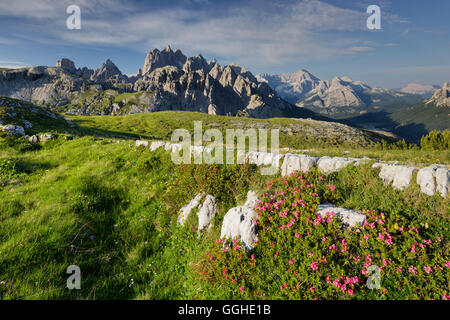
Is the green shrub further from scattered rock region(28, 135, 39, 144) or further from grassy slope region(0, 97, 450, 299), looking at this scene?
scattered rock region(28, 135, 39, 144)

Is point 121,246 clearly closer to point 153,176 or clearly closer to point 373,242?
point 153,176

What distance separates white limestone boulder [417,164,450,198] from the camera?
15.3 feet

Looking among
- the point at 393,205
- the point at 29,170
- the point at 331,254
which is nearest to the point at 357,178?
the point at 393,205

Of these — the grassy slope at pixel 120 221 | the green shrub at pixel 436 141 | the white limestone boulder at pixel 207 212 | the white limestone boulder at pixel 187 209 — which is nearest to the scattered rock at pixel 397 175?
the grassy slope at pixel 120 221

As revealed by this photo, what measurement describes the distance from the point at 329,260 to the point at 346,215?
122 centimetres

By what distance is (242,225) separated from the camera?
5289mm

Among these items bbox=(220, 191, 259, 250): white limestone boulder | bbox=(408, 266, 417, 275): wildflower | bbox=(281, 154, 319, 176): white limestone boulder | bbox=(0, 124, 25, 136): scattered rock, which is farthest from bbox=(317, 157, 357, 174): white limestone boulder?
bbox=(0, 124, 25, 136): scattered rock

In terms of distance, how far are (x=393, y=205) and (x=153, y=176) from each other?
8.58 metres

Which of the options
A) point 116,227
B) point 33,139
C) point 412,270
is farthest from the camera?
point 33,139

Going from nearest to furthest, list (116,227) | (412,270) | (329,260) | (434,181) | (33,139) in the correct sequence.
→ (412,270) < (329,260) < (434,181) < (116,227) < (33,139)

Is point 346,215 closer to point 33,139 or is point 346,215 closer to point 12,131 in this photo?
point 33,139

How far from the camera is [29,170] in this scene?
31.2 feet

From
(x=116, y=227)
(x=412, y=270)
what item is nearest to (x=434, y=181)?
(x=412, y=270)

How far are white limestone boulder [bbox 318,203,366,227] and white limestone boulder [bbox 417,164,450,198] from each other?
182cm
